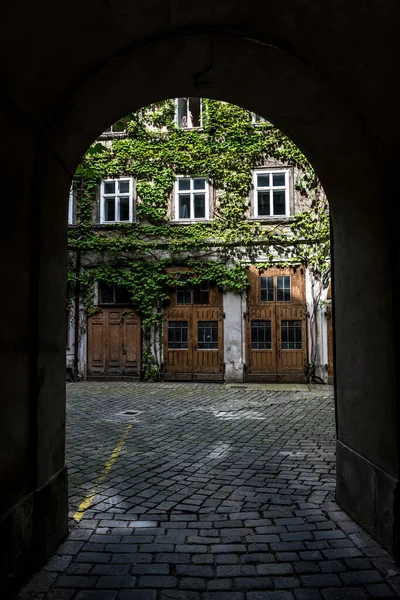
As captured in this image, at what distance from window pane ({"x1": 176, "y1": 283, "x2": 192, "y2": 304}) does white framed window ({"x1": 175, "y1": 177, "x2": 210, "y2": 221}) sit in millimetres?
2409

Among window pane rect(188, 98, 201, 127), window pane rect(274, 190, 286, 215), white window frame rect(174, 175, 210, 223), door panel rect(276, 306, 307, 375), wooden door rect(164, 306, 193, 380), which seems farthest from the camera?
window pane rect(188, 98, 201, 127)

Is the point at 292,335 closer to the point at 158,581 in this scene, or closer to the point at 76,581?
the point at 158,581

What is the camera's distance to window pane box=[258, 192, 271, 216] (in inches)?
590

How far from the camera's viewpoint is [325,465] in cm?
550

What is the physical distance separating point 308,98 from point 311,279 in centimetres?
1114

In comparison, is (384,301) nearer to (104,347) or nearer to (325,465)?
(325,465)

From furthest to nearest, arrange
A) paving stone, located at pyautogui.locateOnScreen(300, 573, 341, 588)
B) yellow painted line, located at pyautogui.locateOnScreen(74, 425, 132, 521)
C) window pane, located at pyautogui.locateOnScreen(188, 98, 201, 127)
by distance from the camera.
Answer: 1. window pane, located at pyautogui.locateOnScreen(188, 98, 201, 127)
2. yellow painted line, located at pyautogui.locateOnScreen(74, 425, 132, 521)
3. paving stone, located at pyautogui.locateOnScreen(300, 573, 341, 588)

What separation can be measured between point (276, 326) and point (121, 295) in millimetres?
5396

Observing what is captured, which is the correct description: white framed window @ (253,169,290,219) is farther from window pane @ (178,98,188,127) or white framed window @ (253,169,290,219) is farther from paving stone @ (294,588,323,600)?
paving stone @ (294,588,323,600)

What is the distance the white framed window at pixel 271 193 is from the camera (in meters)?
14.9

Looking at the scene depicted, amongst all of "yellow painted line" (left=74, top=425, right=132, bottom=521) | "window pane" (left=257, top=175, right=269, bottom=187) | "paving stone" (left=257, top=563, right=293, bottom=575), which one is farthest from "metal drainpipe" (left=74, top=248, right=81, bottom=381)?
"paving stone" (left=257, top=563, right=293, bottom=575)

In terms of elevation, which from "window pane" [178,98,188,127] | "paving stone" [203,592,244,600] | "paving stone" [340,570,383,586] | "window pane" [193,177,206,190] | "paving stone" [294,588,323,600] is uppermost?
"window pane" [178,98,188,127]

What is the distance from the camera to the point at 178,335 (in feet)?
48.9

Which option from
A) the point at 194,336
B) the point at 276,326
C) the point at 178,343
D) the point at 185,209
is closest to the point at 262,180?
the point at 185,209
